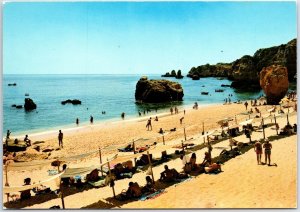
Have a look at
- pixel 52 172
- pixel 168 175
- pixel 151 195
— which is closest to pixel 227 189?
pixel 168 175

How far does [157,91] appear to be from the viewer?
4938 centimetres

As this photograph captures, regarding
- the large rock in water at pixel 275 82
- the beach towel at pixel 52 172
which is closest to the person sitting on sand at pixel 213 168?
the beach towel at pixel 52 172

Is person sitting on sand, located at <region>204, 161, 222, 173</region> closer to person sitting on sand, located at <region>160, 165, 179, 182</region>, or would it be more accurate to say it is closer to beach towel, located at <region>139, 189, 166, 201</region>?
person sitting on sand, located at <region>160, 165, 179, 182</region>

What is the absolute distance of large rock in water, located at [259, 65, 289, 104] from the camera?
29.5 metres

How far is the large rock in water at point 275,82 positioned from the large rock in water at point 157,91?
19963 mm

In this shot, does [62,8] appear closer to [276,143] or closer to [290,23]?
[290,23]

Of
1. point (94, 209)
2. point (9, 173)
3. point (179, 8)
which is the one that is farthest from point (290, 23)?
A: point (9, 173)

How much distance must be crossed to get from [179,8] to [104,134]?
14.1 meters

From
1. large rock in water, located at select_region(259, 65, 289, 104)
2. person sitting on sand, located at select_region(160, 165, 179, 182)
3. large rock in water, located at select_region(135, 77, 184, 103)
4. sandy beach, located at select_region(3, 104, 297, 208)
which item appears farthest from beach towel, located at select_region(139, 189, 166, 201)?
large rock in water, located at select_region(135, 77, 184, 103)

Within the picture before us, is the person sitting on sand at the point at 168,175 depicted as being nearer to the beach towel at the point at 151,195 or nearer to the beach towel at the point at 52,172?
the beach towel at the point at 151,195

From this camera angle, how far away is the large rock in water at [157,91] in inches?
1950

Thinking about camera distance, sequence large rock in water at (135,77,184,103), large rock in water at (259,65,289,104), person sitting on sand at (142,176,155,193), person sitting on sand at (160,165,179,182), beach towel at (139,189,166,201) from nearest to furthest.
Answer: beach towel at (139,189,166,201)
person sitting on sand at (142,176,155,193)
person sitting on sand at (160,165,179,182)
large rock in water at (259,65,289,104)
large rock in water at (135,77,184,103)

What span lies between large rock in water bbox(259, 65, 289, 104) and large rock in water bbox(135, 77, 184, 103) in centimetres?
1996

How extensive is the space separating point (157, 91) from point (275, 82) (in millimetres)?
21480
